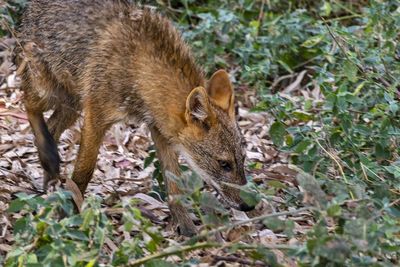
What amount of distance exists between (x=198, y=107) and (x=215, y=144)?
35 centimetres

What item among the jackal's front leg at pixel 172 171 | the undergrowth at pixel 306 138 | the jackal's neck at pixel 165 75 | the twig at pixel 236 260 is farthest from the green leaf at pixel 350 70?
the twig at pixel 236 260

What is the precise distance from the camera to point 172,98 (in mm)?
8180

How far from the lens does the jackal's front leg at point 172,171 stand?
26.2ft

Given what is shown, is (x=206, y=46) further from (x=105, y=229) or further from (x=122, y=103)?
(x=105, y=229)

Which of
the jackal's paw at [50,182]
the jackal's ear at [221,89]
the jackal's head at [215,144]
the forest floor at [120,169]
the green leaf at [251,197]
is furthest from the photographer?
the jackal's paw at [50,182]

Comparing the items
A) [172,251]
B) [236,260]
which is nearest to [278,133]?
[236,260]

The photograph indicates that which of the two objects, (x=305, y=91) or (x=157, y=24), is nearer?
(x=157, y=24)

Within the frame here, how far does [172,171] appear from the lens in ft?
27.3

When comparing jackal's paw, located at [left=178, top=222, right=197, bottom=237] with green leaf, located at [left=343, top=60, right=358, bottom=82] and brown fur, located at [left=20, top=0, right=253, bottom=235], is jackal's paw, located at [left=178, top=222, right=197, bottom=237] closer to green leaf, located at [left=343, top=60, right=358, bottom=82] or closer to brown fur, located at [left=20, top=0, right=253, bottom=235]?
brown fur, located at [left=20, top=0, right=253, bottom=235]

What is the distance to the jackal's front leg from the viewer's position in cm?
800

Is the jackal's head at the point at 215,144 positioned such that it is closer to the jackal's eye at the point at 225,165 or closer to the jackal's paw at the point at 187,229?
the jackal's eye at the point at 225,165

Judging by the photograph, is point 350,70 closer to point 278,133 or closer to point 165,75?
point 278,133

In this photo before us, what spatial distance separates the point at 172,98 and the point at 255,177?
4.33ft

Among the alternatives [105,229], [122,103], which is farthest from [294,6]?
[105,229]
